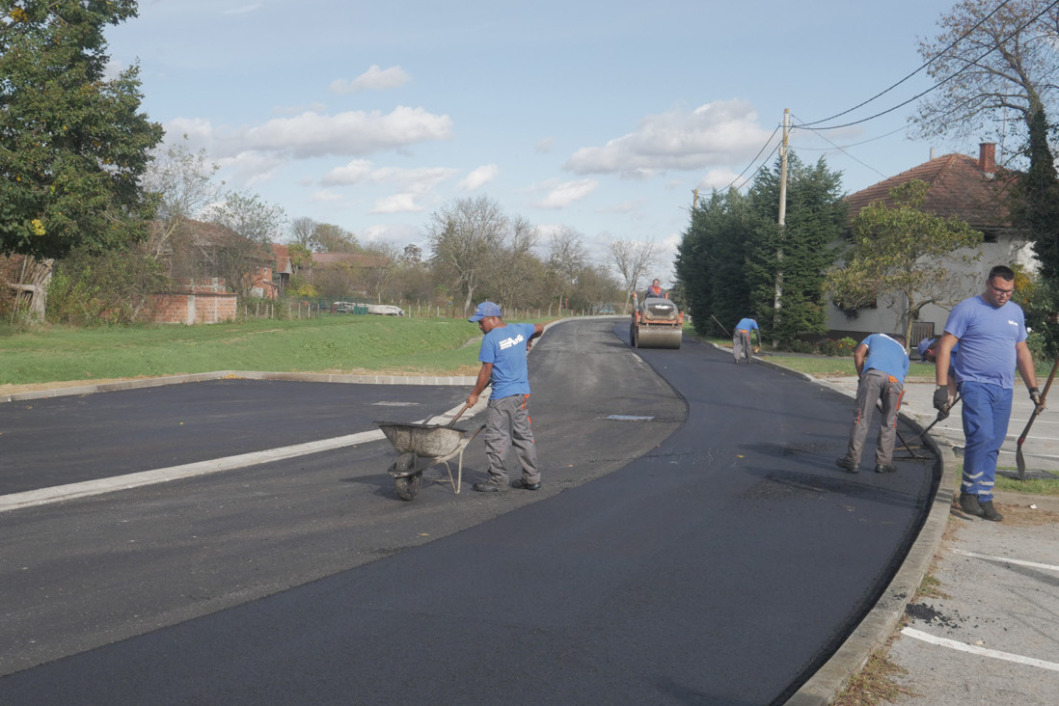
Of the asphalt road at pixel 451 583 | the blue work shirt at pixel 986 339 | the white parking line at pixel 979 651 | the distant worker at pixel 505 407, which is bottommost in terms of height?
the asphalt road at pixel 451 583

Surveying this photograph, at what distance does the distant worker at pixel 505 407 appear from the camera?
8781 mm

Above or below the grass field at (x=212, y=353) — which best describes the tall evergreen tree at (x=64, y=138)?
above

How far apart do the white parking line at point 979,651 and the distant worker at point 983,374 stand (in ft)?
10.3

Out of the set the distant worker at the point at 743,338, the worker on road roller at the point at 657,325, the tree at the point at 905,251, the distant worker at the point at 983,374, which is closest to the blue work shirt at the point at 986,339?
the distant worker at the point at 983,374

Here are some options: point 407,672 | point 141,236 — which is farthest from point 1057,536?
point 141,236

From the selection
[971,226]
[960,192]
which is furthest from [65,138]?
[960,192]

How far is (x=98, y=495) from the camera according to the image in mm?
8539

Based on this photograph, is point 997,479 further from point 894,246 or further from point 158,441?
point 894,246

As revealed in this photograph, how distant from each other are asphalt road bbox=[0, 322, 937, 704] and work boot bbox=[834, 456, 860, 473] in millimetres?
295

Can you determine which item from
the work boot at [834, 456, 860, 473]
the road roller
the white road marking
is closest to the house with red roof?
the road roller

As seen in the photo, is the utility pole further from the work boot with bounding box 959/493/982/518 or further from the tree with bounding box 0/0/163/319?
the work boot with bounding box 959/493/982/518

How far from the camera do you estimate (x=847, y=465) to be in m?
10.2

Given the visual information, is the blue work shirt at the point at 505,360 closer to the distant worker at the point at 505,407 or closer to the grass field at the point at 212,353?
the distant worker at the point at 505,407

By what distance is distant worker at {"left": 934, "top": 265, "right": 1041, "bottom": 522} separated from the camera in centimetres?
771
